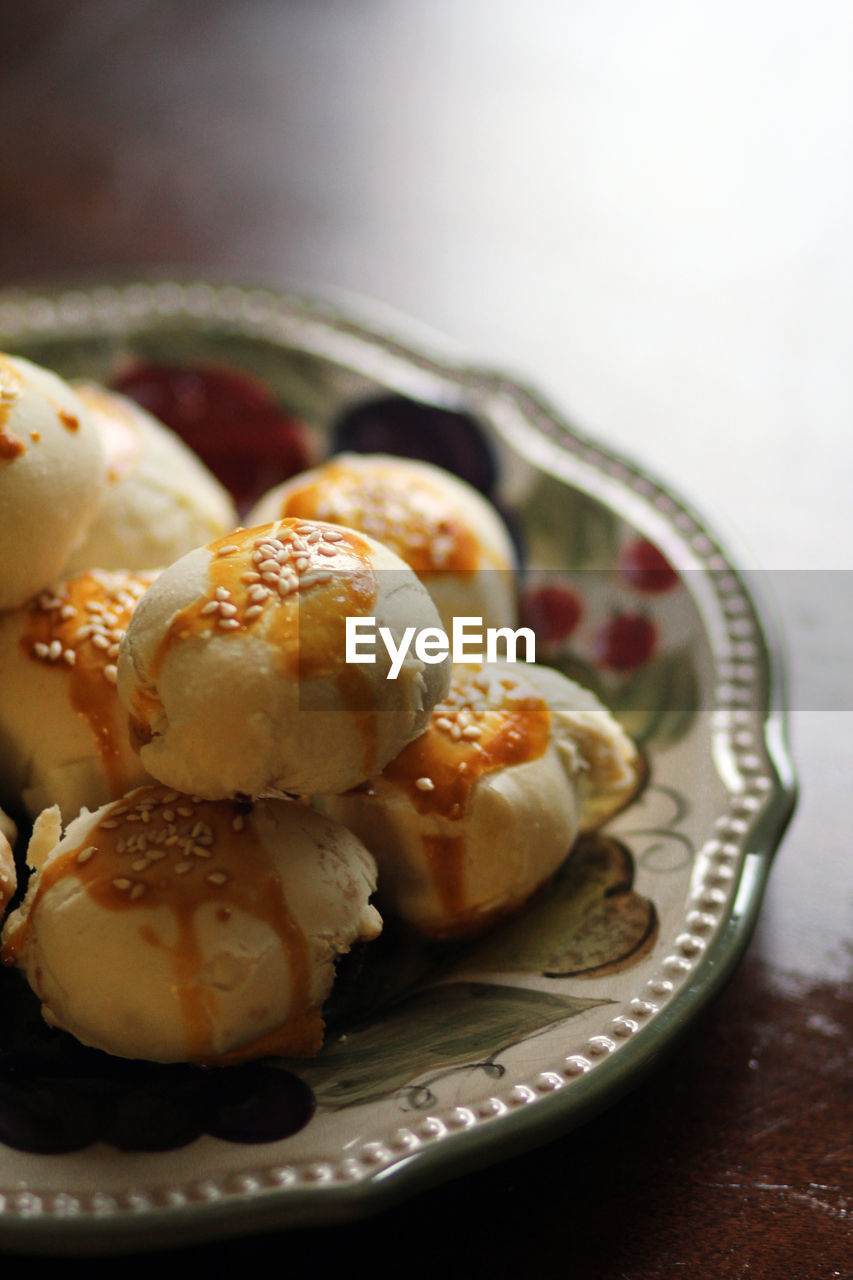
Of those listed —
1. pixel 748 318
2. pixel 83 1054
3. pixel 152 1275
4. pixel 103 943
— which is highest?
pixel 748 318

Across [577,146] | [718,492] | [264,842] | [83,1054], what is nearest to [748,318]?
[718,492]

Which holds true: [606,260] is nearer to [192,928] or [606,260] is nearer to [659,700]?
[659,700]

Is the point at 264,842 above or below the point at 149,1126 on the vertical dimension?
above

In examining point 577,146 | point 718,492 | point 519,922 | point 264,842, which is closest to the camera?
point 264,842

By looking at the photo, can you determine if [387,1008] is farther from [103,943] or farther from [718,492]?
[718,492]

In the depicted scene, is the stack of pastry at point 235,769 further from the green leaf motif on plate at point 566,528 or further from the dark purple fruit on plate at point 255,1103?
the green leaf motif on plate at point 566,528

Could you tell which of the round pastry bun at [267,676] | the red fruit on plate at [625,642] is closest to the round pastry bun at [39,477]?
the round pastry bun at [267,676]

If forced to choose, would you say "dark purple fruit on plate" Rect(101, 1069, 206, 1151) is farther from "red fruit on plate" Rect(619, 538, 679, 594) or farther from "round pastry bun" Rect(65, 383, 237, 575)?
"red fruit on plate" Rect(619, 538, 679, 594)

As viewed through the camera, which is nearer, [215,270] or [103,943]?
[103,943]
